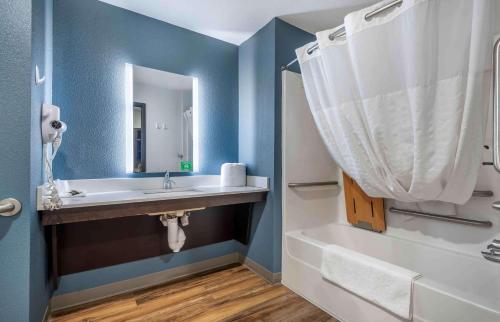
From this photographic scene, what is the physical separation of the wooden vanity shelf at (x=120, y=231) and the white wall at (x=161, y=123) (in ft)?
1.63

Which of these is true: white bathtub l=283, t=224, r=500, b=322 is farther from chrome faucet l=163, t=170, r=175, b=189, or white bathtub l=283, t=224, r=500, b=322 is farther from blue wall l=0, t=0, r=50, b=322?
blue wall l=0, t=0, r=50, b=322

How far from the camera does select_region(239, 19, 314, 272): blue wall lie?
203cm

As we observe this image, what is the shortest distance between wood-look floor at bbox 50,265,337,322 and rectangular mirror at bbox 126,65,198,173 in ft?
3.32

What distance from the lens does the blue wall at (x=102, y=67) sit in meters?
1.69

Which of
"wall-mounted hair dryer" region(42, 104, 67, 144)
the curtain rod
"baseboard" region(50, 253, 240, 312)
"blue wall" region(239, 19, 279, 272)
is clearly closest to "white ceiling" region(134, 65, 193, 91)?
"blue wall" region(239, 19, 279, 272)

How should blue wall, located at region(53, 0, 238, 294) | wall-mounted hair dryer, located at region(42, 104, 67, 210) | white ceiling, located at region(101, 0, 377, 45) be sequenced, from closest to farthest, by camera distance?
1. wall-mounted hair dryer, located at region(42, 104, 67, 210)
2. blue wall, located at region(53, 0, 238, 294)
3. white ceiling, located at region(101, 0, 377, 45)

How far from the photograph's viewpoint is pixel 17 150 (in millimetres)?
1067

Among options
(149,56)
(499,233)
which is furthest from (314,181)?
(149,56)

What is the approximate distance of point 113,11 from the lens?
1866 mm

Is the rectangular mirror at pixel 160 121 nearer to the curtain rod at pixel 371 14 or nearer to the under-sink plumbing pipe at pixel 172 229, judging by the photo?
the under-sink plumbing pipe at pixel 172 229

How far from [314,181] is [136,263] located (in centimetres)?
171

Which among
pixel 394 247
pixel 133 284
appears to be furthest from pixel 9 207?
pixel 394 247

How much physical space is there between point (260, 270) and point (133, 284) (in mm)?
1079

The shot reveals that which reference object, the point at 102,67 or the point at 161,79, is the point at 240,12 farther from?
the point at 102,67
